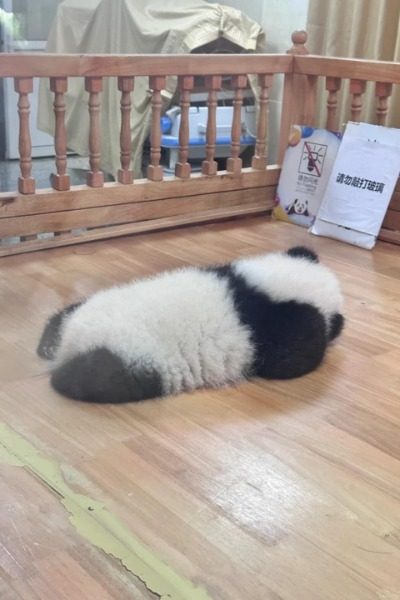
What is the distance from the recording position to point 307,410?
1.56m

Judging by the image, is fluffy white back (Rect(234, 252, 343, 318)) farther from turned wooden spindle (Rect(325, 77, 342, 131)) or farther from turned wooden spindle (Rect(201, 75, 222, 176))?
turned wooden spindle (Rect(325, 77, 342, 131))

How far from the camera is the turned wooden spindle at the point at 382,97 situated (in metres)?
2.75

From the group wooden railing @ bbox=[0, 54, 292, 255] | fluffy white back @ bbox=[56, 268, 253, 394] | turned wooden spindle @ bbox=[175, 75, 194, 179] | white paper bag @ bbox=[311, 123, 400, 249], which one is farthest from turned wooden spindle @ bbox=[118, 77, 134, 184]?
fluffy white back @ bbox=[56, 268, 253, 394]

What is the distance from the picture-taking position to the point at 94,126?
2.58 m

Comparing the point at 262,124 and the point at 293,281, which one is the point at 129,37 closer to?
the point at 262,124

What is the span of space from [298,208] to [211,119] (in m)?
0.46

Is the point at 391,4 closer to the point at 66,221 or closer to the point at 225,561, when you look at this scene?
the point at 66,221

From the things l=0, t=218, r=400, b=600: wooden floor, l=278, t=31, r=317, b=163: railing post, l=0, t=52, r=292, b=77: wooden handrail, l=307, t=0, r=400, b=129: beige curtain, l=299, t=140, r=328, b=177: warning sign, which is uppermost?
l=307, t=0, r=400, b=129: beige curtain

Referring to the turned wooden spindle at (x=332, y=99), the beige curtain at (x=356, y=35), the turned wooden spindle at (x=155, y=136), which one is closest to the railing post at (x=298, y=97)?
the turned wooden spindle at (x=332, y=99)

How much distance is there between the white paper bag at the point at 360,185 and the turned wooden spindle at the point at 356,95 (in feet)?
0.32

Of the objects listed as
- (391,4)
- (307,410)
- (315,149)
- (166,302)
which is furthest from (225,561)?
(391,4)

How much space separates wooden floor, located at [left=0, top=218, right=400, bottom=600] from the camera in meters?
1.08

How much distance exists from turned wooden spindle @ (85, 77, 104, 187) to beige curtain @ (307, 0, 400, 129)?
113 cm

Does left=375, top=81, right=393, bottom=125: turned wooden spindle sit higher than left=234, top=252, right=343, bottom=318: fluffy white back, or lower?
higher
